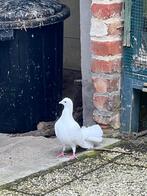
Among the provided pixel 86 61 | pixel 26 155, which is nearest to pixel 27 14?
pixel 86 61

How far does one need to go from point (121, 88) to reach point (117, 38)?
396 mm

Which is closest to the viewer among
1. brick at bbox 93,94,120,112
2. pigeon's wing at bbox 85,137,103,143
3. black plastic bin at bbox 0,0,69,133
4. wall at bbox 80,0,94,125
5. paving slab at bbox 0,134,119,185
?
paving slab at bbox 0,134,119,185

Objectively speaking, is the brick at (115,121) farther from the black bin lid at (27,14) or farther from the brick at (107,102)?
the black bin lid at (27,14)

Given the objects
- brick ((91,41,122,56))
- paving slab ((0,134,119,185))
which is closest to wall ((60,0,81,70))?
paving slab ((0,134,119,185))

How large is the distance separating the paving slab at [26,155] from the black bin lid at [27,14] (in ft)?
3.05

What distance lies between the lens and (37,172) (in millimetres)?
4898

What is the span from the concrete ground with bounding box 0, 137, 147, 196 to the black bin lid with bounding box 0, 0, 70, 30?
3.73ft

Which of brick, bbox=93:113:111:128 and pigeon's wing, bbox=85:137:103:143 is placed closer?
pigeon's wing, bbox=85:137:103:143

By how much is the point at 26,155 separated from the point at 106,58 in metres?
0.97

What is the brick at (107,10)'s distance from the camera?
18.0ft

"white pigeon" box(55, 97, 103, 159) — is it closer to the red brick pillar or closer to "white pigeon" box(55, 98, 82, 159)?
"white pigeon" box(55, 98, 82, 159)

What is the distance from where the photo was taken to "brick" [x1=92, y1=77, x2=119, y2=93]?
18.4 ft

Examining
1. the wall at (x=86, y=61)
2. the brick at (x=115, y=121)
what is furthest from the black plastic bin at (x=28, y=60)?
the brick at (x=115, y=121)

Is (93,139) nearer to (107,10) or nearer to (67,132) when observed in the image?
(67,132)
